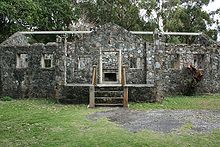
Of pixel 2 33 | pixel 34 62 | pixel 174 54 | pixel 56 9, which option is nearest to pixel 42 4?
pixel 56 9

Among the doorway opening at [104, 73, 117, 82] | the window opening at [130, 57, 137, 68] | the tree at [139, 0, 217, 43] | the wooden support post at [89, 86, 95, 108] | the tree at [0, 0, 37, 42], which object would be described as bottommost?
the wooden support post at [89, 86, 95, 108]

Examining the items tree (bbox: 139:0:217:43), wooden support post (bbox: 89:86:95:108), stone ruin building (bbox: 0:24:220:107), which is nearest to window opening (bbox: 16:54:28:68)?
stone ruin building (bbox: 0:24:220:107)

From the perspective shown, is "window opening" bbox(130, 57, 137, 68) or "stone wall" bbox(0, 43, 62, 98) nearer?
"window opening" bbox(130, 57, 137, 68)

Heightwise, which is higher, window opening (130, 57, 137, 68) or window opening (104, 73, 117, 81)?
window opening (130, 57, 137, 68)

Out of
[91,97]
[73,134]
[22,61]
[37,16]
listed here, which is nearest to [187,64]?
[91,97]

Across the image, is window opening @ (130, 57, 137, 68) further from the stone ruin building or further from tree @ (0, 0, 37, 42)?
tree @ (0, 0, 37, 42)

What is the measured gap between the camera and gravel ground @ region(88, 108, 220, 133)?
36.3 feet

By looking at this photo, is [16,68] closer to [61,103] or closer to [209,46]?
[61,103]

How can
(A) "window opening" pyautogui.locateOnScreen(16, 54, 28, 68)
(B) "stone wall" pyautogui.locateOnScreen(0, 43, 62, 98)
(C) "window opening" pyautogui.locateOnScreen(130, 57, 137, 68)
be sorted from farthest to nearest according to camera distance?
(A) "window opening" pyautogui.locateOnScreen(16, 54, 28, 68), (B) "stone wall" pyautogui.locateOnScreen(0, 43, 62, 98), (C) "window opening" pyautogui.locateOnScreen(130, 57, 137, 68)

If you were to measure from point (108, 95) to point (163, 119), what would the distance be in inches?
185

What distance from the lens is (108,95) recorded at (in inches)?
661

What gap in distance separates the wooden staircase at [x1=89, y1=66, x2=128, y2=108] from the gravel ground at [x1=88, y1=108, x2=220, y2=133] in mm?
1066

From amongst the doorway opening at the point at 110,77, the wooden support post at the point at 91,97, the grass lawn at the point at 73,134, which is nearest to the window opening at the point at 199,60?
the doorway opening at the point at 110,77

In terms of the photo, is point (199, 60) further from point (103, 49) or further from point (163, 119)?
point (163, 119)
